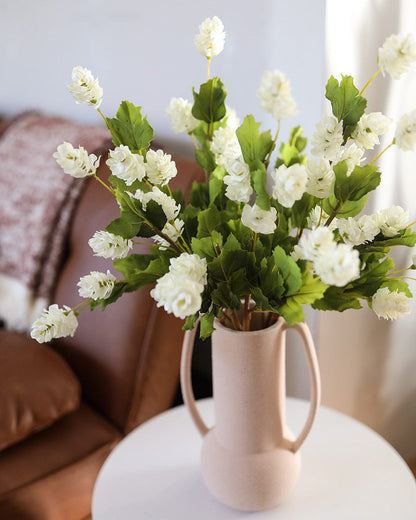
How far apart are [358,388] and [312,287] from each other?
80 centimetres

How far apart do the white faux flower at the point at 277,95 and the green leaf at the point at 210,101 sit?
135 millimetres

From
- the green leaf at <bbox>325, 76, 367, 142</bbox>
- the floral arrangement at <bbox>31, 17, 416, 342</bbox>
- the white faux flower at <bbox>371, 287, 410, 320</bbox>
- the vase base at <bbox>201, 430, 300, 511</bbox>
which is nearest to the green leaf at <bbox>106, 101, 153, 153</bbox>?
the floral arrangement at <bbox>31, 17, 416, 342</bbox>

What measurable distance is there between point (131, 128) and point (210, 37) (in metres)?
0.15

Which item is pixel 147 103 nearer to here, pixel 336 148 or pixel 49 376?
pixel 49 376

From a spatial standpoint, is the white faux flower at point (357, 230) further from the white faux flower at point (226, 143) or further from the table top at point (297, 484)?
the table top at point (297, 484)

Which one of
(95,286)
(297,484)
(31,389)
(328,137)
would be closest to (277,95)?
(328,137)

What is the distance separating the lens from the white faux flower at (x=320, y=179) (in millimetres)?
686

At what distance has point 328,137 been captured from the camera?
662mm

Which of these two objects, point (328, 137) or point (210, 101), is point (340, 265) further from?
point (210, 101)

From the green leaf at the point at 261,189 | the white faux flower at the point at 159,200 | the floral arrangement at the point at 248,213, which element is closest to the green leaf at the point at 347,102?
the floral arrangement at the point at 248,213

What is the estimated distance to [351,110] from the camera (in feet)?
2.17

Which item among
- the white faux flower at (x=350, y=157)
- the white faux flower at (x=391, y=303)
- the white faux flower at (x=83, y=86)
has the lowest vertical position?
→ the white faux flower at (x=391, y=303)

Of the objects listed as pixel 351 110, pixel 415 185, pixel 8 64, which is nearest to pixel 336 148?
pixel 351 110

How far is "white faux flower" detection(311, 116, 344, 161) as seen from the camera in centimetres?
66
